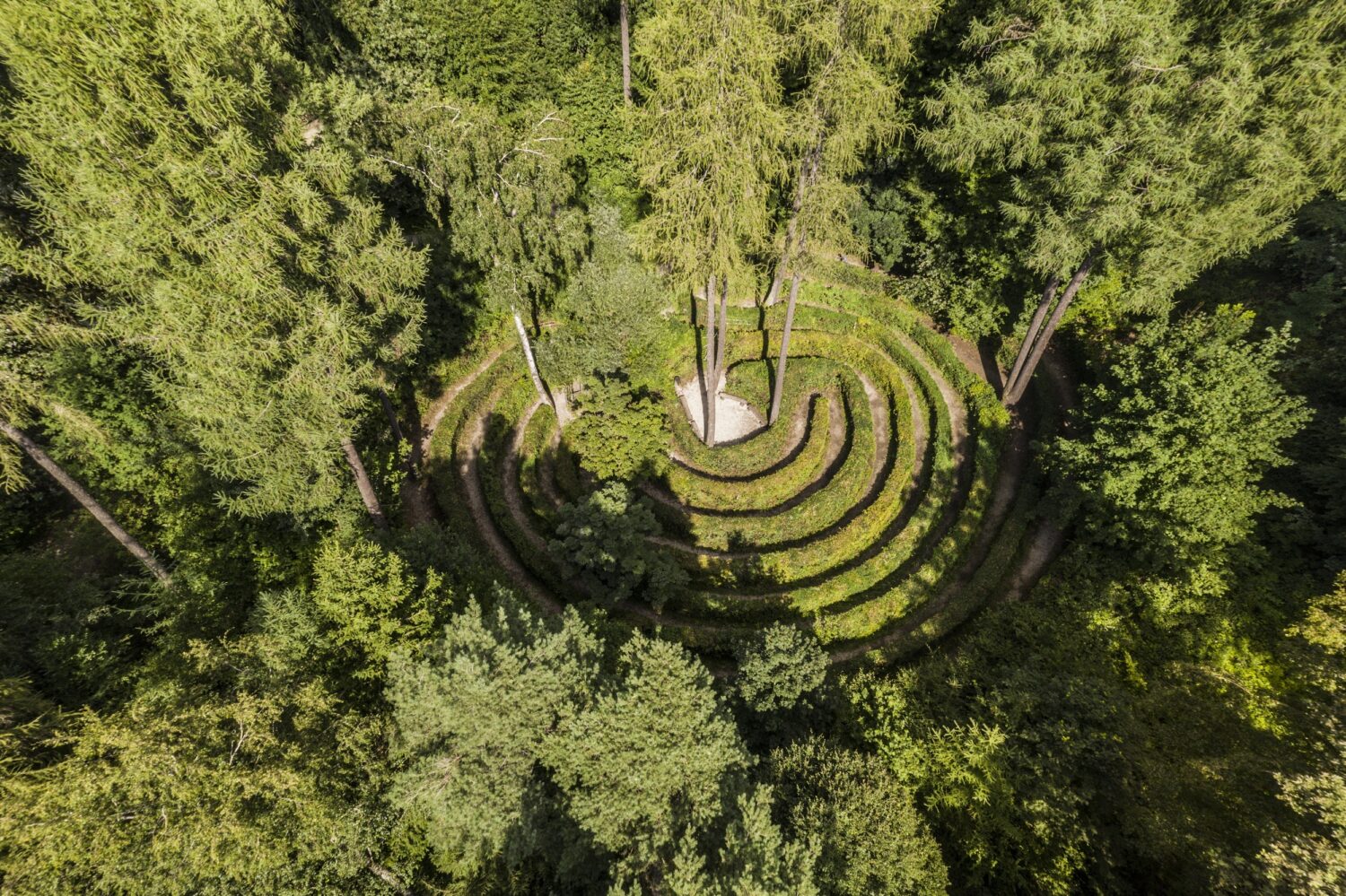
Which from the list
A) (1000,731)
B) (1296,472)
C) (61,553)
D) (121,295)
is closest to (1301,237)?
(1296,472)

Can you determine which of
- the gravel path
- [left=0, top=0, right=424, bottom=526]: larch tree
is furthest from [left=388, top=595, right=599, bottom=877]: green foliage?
the gravel path

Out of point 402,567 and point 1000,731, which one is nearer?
point 1000,731

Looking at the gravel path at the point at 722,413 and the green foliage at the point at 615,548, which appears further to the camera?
the gravel path at the point at 722,413

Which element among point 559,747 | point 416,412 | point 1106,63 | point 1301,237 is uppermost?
point 1301,237

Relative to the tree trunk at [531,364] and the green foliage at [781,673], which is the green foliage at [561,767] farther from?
the tree trunk at [531,364]

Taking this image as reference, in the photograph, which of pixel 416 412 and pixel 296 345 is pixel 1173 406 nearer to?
pixel 296 345

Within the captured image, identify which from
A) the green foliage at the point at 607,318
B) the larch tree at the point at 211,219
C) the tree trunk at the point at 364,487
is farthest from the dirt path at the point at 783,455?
the larch tree at the point at 211,219

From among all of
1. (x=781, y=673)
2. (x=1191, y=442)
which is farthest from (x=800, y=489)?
(x=1191, y=442)
